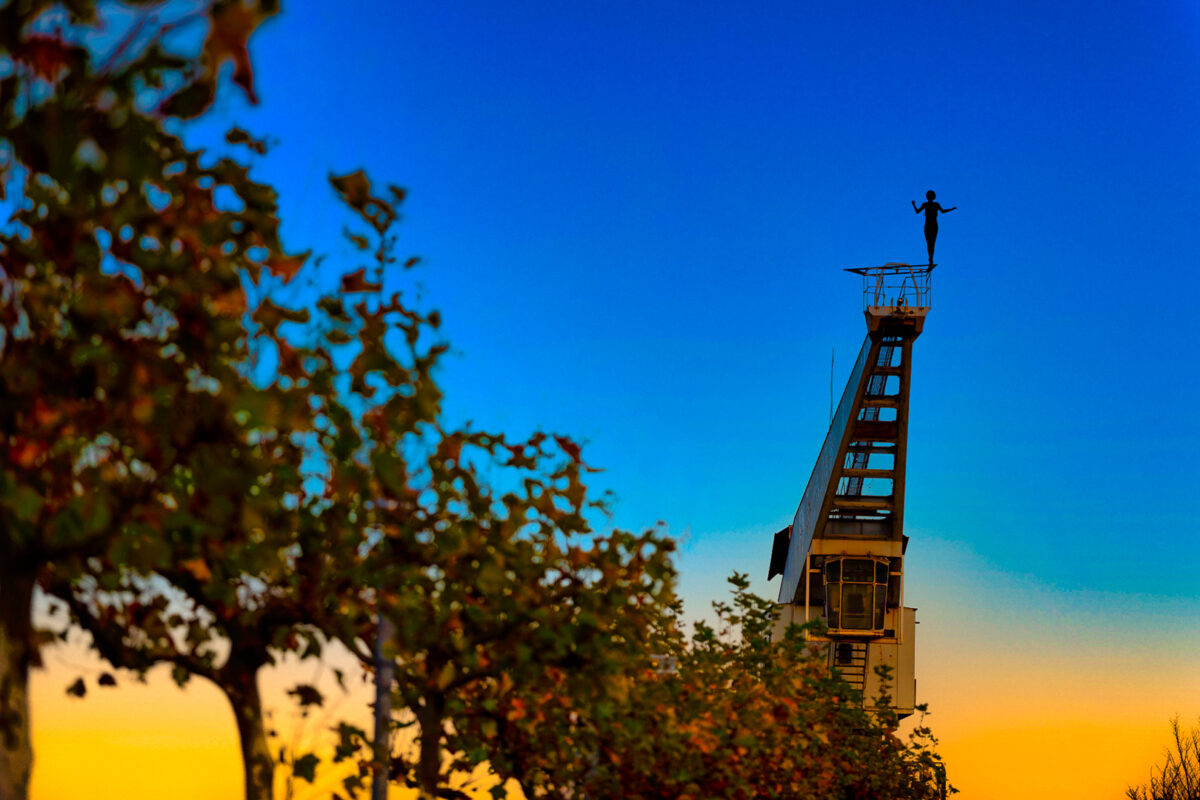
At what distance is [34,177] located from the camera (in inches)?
281

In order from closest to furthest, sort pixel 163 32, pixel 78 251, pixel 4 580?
pixel 163 32
pixel 78 251
pixel 4 580

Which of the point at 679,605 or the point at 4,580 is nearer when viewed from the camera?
the point at 4,580

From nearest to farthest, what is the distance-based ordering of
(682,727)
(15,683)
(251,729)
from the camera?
1. (15,683)
2. (251,729)
3. (682,727)

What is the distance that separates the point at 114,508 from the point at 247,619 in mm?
3114

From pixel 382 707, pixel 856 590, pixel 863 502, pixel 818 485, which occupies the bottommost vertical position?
pixel 382 707

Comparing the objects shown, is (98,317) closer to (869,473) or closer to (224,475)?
(224,475)

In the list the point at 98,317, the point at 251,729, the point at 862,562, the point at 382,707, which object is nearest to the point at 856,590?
the point at 862,562

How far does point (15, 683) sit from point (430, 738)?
19.3ft

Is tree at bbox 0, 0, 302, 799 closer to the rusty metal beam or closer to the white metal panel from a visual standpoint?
the white metal panel

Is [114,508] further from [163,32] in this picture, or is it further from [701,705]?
[701,705]

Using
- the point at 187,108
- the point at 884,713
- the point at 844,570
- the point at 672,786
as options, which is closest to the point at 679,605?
the point at 672,786

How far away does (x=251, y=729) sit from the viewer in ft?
34.4

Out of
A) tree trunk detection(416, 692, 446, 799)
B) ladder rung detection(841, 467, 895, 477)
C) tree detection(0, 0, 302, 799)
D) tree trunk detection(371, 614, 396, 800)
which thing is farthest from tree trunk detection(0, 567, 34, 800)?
ladder rung detection(841, 467, 895, 477)

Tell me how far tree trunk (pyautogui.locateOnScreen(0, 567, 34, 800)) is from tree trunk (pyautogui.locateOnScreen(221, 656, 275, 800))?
2.82 meters
